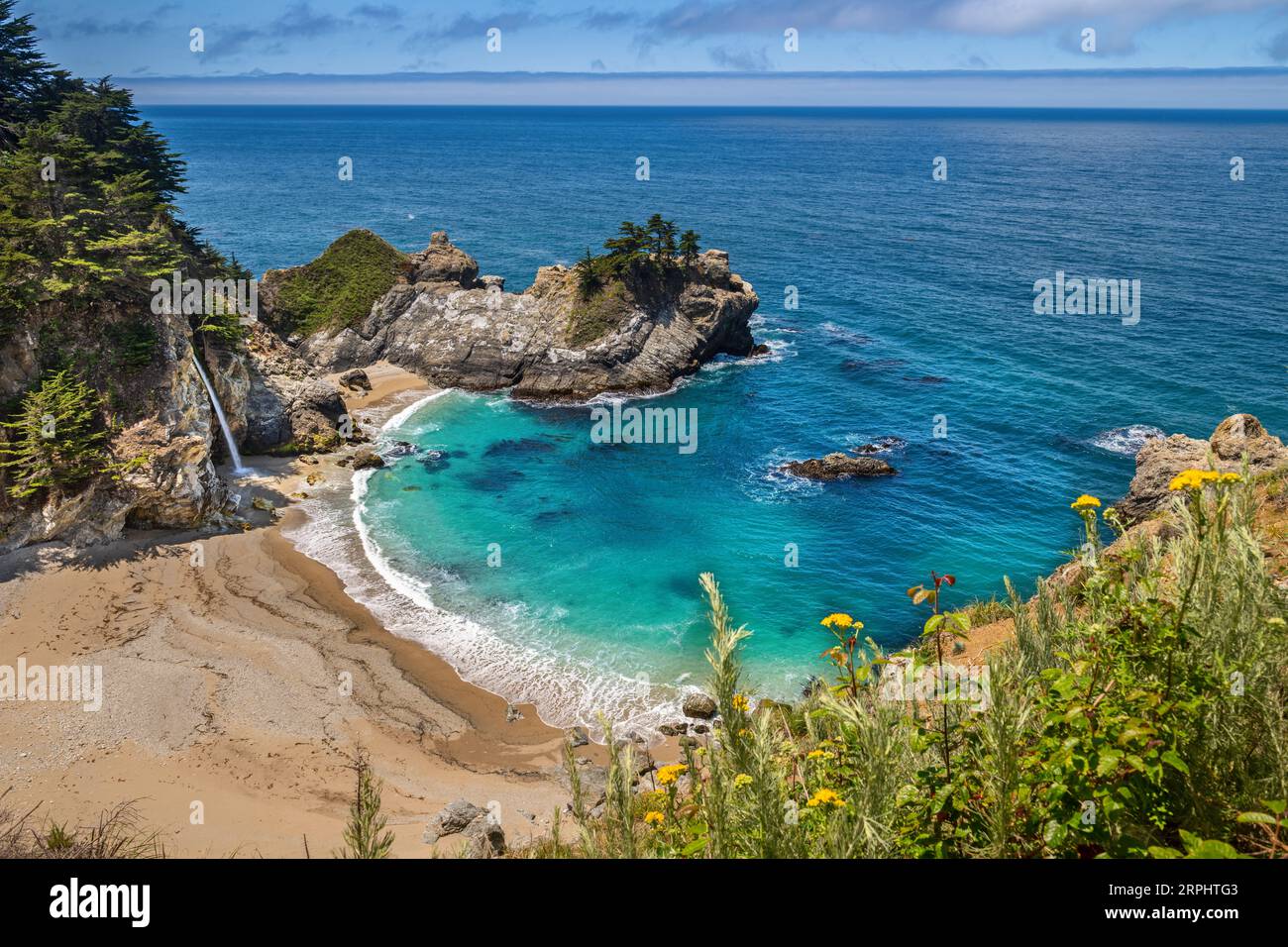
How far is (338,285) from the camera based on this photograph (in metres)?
60.1

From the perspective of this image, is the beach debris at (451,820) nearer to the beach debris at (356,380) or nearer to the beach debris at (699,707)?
the beach debris at (699,707)

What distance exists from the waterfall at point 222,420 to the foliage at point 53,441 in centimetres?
618

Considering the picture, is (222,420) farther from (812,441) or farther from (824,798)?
(824,798)

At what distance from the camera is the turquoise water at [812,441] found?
100ft

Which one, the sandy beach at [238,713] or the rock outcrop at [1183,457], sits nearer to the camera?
the sandy beach at [238,713]

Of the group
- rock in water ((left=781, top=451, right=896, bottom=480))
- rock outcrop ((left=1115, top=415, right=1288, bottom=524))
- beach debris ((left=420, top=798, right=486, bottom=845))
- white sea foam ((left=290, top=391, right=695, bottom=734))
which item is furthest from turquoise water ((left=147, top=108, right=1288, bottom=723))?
beach debris ((left=420, top=798, right=486, bottom=845))

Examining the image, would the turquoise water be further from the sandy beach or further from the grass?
the grass

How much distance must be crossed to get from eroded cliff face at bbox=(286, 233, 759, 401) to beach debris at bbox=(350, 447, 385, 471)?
41.3 feet

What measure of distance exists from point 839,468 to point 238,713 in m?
29.6

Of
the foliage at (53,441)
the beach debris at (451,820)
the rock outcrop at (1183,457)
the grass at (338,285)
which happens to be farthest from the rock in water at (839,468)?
the grass at (338,285)

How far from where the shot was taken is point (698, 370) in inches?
2217

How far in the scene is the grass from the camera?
58188mm
